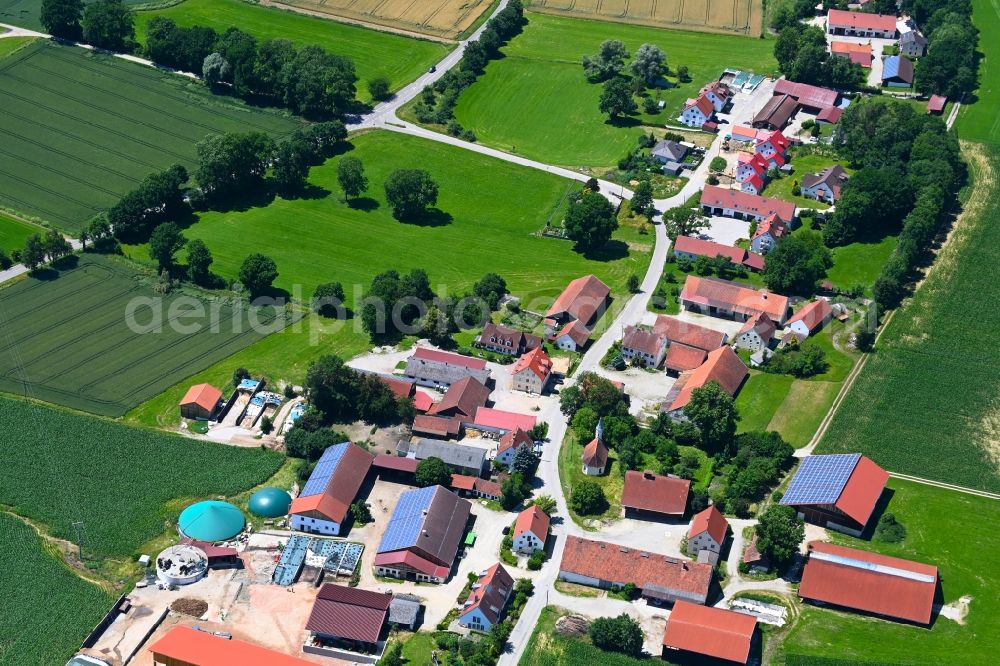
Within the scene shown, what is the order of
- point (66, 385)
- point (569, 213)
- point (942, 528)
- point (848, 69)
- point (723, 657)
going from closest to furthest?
point (723, 657), point (942, 528), point (66, 385), point (569, 213), point (848, 69)

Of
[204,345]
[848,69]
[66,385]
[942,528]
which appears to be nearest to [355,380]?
[204,345]

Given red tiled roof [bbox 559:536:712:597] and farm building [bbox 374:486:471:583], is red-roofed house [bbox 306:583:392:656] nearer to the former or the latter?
farm building [bbox 374:486:471:583]

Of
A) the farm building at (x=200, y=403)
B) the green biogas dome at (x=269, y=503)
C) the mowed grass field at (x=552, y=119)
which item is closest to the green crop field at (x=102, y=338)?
the farm building at (x=200, y=403)

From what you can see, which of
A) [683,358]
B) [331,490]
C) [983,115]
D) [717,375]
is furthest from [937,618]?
[983,115]

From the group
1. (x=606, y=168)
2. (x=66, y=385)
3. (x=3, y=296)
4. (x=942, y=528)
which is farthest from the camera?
(x=606, y=168)

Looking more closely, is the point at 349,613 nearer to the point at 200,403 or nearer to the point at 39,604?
the point at 39,604

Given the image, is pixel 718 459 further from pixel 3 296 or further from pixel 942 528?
pixel 3 296
